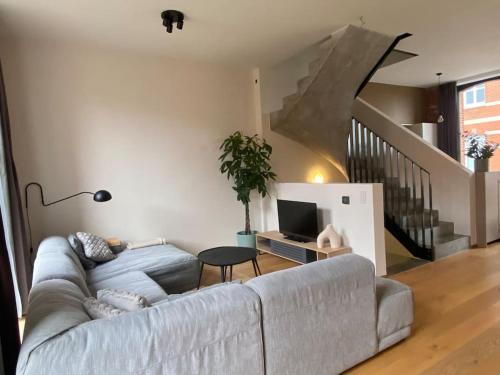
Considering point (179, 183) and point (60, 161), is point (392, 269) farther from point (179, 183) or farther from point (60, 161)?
point (60, 161)

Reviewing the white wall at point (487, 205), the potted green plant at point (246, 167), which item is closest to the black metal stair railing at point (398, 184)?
the white wall at point (487, 205)

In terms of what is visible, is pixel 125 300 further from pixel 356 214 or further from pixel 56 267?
pixel 356 214

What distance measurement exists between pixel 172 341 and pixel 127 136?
10.2ft

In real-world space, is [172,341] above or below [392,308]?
above

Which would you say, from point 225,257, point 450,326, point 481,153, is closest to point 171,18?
point 225,257

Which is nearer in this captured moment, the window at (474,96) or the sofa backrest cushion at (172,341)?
the sofa backrest cushion at (172,341)

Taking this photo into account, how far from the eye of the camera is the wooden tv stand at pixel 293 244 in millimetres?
3572

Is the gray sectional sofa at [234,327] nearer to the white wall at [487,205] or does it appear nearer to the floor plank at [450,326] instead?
the floor plank at [450,326]

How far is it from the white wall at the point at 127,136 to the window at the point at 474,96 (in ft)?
16.6

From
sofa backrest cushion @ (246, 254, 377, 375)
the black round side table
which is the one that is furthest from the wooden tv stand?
sofa backrest cushion @ (246, 254, 377, 375)

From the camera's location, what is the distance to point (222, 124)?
15.3 ft

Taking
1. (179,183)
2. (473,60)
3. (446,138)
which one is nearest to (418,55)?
(473,60)

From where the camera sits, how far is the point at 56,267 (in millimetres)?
2232

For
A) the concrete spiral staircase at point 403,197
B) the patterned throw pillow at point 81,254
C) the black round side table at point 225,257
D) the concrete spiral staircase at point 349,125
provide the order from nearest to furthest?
the black round side table at point 225,257, the patterned throw pillow at point 81,254, the concrete spiral staircase at point 349,125, the concrete spiral staircase at point 403,197
